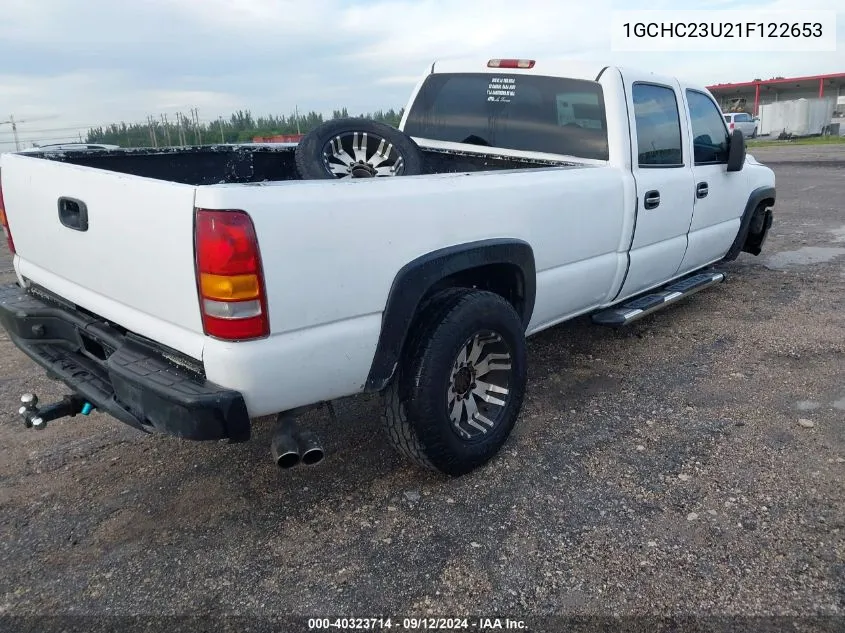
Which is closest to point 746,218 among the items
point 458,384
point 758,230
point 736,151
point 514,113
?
point 758,230

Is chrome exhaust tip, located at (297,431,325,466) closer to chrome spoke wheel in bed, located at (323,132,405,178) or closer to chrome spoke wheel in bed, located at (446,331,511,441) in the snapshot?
chrome spoke wheel in bed, located at (446,331,511,441)

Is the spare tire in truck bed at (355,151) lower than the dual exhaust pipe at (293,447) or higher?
higher

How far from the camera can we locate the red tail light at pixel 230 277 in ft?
6.79

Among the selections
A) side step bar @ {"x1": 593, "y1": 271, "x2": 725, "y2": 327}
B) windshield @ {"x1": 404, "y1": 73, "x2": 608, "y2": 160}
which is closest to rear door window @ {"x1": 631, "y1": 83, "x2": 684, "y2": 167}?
windshield @ {"x1": 404, "y1": 73, "x2": 608, "y2": 160}

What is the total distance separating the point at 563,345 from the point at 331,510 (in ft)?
8.16

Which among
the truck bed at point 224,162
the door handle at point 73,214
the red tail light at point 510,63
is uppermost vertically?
the red tail light at point 510,63

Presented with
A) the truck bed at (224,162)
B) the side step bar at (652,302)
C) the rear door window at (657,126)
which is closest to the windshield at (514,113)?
the truck bed at (224,162)

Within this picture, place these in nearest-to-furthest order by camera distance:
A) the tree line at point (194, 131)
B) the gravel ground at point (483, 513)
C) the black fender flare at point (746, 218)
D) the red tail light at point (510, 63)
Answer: the gravel ground at point (483, 513) < the red tail light at point (510, 63) < the black fender flare at point (746, 218) < the tree line at point (194, 131)

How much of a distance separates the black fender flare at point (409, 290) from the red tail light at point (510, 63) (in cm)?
191

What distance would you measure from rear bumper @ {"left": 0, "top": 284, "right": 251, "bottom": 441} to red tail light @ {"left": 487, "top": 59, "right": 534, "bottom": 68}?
9.85ft

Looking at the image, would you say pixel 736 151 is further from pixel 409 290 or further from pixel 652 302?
pixel 409 290

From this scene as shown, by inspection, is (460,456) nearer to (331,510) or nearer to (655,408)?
(331,510)

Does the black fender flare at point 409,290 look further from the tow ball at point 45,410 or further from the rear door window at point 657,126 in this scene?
the rear door window at point 657,126

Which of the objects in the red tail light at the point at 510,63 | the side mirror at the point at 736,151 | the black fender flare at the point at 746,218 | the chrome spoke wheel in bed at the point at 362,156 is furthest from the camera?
the black fender flare at the point at 746,218
